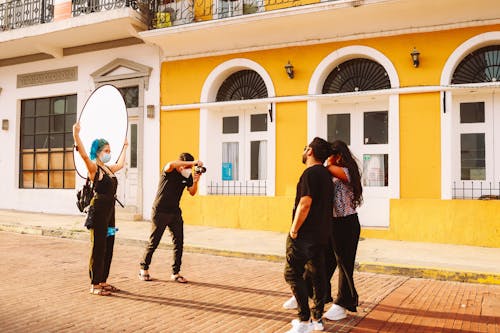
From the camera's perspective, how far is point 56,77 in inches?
558

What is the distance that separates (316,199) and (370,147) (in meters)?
6.94

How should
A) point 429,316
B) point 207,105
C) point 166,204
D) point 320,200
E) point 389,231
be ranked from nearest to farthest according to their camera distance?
point 320,200, point 429,316, point 166,204, point 389,231, point 207,105

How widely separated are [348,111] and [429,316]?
22.0 feet

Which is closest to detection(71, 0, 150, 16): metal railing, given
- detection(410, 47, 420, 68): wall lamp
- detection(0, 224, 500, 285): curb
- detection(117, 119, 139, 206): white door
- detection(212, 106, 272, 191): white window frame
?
detection(117, 119, 139, 206): white door

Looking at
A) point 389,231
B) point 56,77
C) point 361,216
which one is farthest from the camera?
point 56,77

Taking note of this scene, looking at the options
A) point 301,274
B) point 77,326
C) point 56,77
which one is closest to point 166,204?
point 77,326

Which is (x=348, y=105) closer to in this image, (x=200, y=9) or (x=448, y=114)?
(x=448, y=114)

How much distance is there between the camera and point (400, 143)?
10023 millimetres

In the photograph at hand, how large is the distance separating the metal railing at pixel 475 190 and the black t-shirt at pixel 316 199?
6543 mm

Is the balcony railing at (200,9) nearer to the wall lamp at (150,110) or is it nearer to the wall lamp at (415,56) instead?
the wall lamp at (150,110)

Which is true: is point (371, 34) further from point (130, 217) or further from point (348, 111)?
point (130, 217)

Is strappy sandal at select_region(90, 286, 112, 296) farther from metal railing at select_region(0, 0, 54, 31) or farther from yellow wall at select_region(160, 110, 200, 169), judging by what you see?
metal railing at select_region(0, 0, 54, 31)

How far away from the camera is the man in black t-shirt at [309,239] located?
403cm

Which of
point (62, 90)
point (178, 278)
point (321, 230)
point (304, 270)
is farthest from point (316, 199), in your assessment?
point (62, 90)
